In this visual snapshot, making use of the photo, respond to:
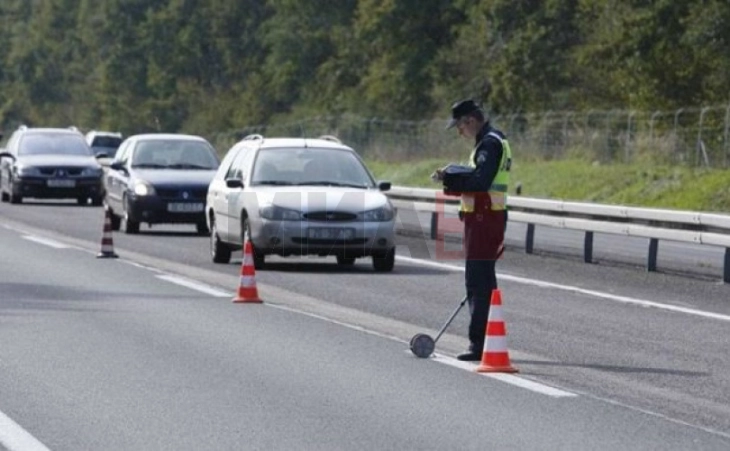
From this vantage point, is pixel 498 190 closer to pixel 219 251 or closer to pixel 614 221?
pixel 219 251

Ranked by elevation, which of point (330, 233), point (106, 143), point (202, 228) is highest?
Result: point (106, 143)

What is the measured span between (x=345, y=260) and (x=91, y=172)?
1874 centimetres

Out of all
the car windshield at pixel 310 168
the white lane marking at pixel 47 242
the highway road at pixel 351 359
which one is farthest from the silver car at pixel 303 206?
the white lane marking at pixel 47 242

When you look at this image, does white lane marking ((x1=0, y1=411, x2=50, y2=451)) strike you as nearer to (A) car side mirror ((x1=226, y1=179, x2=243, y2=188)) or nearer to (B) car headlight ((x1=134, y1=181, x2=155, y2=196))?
(A) car side mirror ((x1=226, y1=179, x2=243, y2=188))

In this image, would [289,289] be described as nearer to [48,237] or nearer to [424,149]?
[48,237]

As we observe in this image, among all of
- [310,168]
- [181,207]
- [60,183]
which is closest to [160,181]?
[181,207]

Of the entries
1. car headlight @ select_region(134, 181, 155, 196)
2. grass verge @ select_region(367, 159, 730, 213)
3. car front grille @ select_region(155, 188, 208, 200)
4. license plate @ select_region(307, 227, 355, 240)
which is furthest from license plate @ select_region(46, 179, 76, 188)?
license plate @ select_region(307, 227, 355, 240)

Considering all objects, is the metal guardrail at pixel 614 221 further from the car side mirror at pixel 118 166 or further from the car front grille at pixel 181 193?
the car side mirror at pixel 118 166

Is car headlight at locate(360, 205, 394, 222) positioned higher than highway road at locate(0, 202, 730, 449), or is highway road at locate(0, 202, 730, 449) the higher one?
car headlight at locate(360, 205, 394, 222)

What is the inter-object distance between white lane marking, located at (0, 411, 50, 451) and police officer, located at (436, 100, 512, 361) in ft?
13.1

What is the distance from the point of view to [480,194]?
13109mm

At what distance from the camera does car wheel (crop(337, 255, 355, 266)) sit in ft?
72.7

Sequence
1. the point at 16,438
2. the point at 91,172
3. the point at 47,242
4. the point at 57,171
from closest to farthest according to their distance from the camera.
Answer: the point at 16,438 → the point at 47,242 → the point at 57,171 → the point at 91,172

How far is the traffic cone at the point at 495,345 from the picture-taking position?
12273 millimetres
